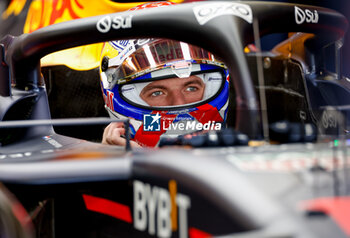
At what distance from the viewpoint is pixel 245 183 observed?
0.43m

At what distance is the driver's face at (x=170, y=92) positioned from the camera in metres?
1.28

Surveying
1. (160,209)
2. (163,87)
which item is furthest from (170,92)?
(160,209)

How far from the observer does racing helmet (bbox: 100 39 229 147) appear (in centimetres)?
122

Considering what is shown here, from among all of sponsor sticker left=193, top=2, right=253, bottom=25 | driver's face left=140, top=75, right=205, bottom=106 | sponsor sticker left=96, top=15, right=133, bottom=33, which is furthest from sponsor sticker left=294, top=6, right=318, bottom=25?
driver's face left=140, top=75, right=205, bottom=106

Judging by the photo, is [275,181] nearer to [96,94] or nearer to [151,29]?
[151,29]

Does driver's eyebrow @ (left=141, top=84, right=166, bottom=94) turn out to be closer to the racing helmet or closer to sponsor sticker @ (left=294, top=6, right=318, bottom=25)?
the racing helmet

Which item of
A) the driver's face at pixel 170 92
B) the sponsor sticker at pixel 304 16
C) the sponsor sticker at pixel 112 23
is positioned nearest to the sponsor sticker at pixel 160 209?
the sponsor sticker at pixel 112 23

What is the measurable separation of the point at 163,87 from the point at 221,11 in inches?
21.0

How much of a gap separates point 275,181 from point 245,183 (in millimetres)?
39

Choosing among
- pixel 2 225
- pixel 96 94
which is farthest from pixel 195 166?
pixel 96 94

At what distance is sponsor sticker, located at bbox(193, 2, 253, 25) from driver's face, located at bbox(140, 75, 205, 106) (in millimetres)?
510
